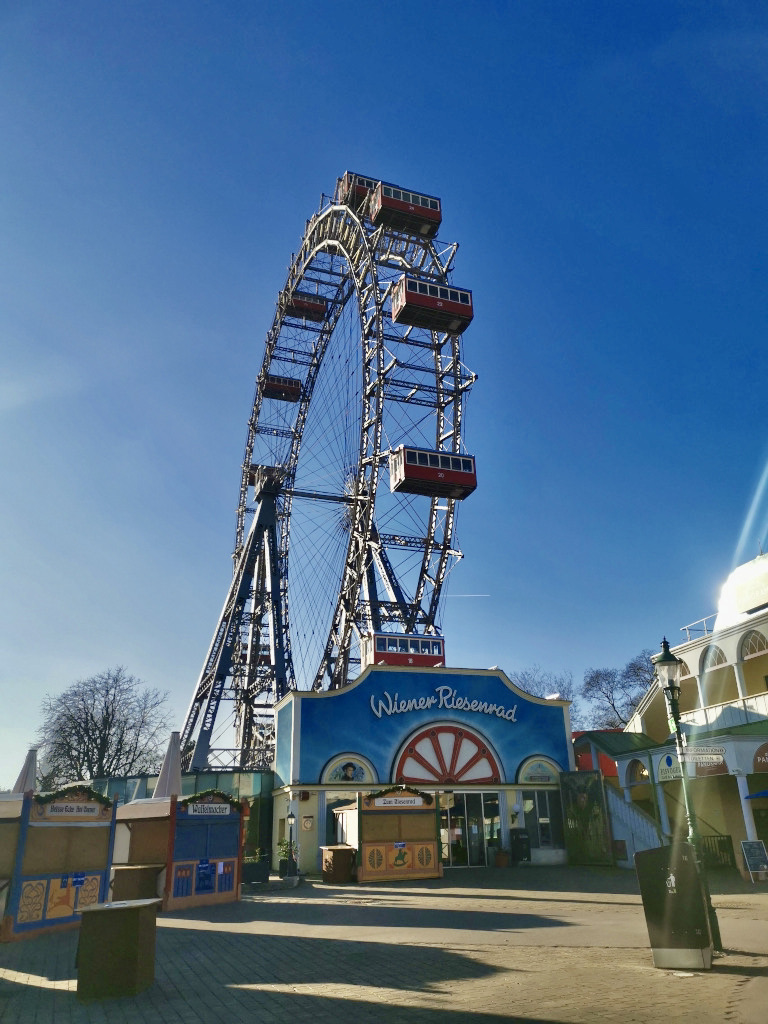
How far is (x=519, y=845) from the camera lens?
76.1ft

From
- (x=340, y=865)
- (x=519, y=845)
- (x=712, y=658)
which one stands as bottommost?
(x=340, y=865)

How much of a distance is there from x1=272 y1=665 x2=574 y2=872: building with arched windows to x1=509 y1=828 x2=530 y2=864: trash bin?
0.13 metres

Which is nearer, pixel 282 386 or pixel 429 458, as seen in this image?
pixel 429 458

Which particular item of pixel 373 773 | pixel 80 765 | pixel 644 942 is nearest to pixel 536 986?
pixel 644 942

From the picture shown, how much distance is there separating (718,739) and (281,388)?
30976 mm

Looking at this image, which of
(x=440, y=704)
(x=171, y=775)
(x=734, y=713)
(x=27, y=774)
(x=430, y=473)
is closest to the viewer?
(x=27, y=774)

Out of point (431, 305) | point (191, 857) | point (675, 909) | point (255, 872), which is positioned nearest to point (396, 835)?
point (255, 872)

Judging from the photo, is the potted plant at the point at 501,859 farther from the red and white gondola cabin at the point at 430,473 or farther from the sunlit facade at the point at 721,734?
the red and white gondola cabin at the point at 430,473

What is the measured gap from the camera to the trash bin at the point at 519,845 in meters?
23.0

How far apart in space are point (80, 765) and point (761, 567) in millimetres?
38760

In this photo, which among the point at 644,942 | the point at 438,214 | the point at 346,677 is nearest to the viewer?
the point at 644,942

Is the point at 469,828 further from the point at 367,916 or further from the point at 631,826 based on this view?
the point at 367,916

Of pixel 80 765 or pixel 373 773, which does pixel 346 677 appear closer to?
pixel 373 773

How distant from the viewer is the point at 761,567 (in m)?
29.1
